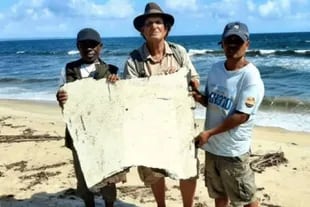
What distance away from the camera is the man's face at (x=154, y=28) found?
3.61m

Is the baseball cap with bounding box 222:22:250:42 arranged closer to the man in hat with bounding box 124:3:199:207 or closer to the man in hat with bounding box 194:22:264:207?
the man in hat with bounding box 194:22:264:207

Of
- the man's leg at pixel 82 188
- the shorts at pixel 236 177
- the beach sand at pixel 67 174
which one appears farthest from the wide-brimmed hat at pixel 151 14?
the beach sand at pixel 67 174

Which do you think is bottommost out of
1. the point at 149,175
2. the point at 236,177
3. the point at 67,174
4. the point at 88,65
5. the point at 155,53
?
the point at 67,174

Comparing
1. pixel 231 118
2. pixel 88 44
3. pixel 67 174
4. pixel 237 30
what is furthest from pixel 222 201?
pixel 67 174

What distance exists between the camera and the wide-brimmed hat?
11.8 ft

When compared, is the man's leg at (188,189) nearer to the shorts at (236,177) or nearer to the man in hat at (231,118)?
the man in hat at (231,118)

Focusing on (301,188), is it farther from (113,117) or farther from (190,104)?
(113,117)

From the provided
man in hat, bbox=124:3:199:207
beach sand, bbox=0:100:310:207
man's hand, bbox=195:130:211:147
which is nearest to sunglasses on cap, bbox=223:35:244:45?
man in hat, bbox=124:3:199:207

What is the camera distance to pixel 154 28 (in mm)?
3629

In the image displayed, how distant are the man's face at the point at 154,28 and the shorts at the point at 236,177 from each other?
3.32 feet

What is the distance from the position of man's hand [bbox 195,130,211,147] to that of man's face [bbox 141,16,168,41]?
83 centimetres

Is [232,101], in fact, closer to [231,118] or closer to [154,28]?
[231,118]

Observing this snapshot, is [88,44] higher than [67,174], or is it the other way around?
[88,44]

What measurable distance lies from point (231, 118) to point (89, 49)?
52.1 inches
